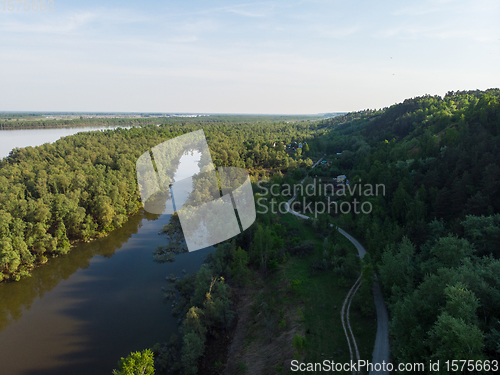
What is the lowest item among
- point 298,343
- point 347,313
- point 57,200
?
point 347,313

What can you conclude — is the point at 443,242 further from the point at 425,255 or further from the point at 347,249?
the point at 347,249

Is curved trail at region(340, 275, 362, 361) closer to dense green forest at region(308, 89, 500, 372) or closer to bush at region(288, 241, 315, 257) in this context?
dense green forest at region(308, 89, 500, 372)

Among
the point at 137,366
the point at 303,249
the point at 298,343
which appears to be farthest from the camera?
the point at 303,249

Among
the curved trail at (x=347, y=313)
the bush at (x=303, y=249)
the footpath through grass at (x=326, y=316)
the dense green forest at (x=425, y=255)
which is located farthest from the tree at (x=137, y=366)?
the bush at (x=303, y=249)

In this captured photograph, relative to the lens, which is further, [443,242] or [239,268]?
[239,268]

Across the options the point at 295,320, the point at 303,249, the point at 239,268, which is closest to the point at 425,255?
the point at 295,320

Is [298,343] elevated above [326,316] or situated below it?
above

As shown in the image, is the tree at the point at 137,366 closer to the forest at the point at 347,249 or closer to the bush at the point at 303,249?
the forest at the point at 347,249

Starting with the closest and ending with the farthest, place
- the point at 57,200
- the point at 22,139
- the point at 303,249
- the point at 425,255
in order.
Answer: the point at 425,255 → the point at 303,249 → the point at 57,200 → the point at 22,139

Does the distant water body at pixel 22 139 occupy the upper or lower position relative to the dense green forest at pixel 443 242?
upper
